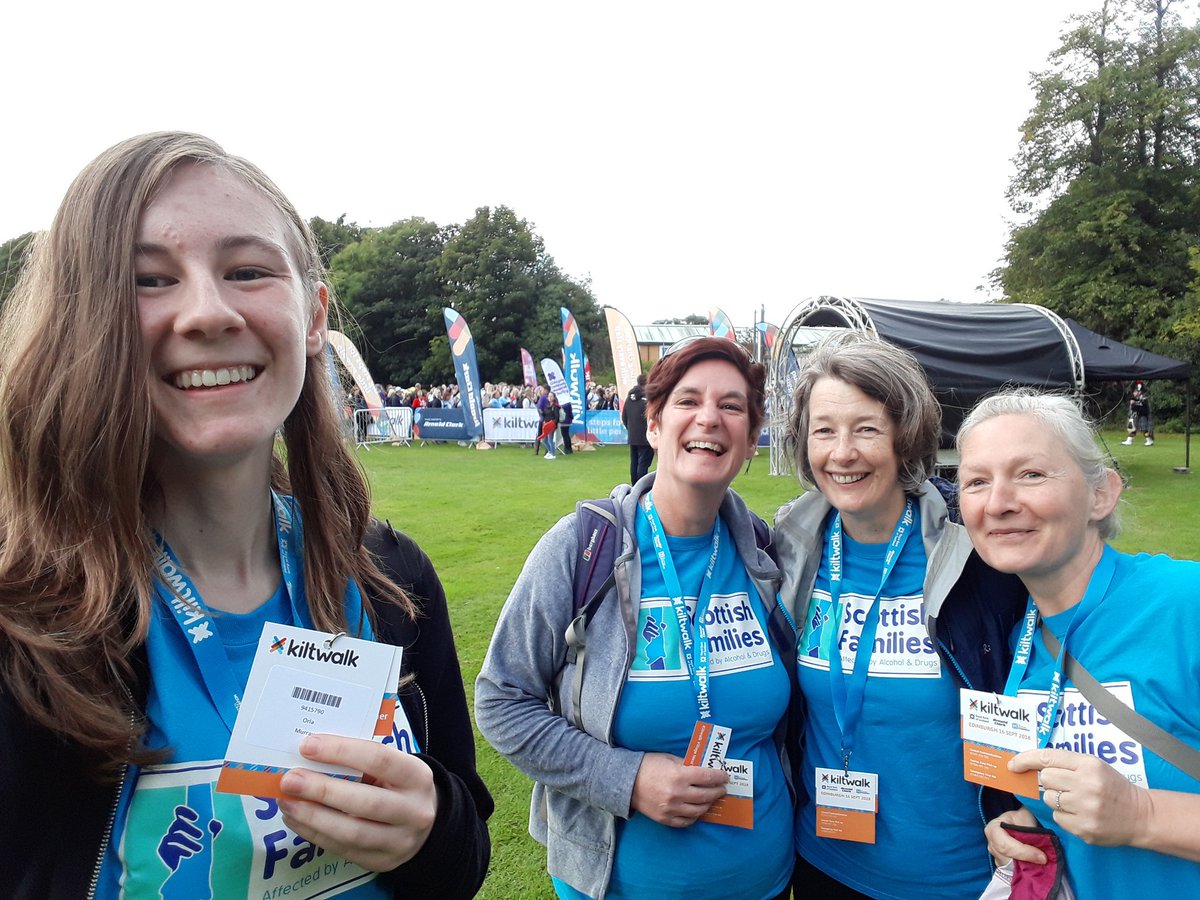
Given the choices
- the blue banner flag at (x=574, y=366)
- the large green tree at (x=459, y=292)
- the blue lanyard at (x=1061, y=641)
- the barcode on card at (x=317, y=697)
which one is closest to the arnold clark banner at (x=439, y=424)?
the blue banner flag at (x=574, y=366)

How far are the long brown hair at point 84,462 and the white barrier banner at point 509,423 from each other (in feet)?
69.3

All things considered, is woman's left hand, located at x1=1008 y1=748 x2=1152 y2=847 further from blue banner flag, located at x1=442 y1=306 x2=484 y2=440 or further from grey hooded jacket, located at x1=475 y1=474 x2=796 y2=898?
blue banner flag, located at x1=442 y1=306 x2=484 y2=440

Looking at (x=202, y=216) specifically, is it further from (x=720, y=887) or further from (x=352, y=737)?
(x=720, y=887)

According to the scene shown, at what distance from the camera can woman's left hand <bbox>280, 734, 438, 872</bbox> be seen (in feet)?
3.35

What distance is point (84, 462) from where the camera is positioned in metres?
1.06

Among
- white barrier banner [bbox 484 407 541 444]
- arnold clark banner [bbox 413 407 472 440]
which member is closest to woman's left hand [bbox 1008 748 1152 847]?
white barrier banner [bbox 484 407 541 444]

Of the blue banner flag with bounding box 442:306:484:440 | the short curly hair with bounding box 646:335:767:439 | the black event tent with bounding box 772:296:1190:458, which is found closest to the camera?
the short curly hair with bounding box 646:335:767:439

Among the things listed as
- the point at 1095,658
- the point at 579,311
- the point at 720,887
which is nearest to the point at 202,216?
the point at 720,887

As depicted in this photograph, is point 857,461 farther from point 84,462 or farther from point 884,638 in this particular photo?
point 84,462

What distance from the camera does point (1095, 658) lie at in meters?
1.69

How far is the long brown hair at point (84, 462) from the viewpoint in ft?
3.32

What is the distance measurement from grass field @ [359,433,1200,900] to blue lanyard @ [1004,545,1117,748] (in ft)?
1.01

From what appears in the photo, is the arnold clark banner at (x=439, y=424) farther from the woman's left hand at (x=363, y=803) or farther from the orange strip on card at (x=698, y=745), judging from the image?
the woman's left hand at (x=363, y=803)

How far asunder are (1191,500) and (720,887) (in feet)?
44.7
